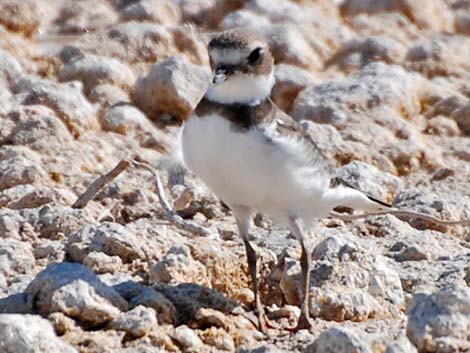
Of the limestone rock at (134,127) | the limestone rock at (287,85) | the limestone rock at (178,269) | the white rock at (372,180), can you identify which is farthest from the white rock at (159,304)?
the limestone rock at (287,85)

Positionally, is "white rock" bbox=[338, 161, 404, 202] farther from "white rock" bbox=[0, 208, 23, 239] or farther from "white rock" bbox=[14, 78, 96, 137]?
"white rock" bbox=[0, 208, 23, 239]

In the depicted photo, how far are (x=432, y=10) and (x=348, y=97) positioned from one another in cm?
185

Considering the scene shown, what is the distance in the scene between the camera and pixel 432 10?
10.3 metres

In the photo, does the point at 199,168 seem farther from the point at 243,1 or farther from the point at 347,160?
the point at 243,1

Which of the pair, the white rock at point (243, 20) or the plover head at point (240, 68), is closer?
the plover head at point (240, 68)

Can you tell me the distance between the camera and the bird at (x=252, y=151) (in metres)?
5.77

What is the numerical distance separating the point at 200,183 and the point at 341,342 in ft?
8.38

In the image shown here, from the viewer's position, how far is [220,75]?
5.86m

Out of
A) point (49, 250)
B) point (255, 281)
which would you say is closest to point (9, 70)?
point (49, 250)

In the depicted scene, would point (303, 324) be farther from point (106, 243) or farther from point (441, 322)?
point (106, 243)

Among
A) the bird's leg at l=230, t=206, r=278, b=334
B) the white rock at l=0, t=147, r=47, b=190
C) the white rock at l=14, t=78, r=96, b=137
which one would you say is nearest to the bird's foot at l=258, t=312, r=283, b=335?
the bird's leg at l=230, t=206, r=278, b=334

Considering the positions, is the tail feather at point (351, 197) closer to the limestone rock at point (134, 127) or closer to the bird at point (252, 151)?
the bird at point (252, 151)

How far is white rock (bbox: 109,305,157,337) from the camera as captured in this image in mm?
5391

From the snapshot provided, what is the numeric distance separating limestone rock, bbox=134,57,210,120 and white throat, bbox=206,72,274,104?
2.38m
